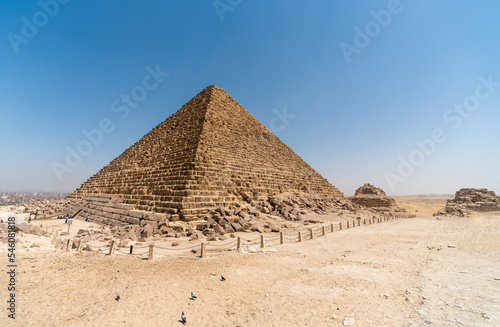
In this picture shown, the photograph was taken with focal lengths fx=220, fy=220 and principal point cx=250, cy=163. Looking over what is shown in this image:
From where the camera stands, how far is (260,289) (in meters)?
4.84

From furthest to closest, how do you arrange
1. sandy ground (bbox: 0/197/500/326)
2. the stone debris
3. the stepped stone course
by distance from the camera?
1. the stepped stone course
2. the stone debris
3. sandy ground (bbox: 0/197/500/326)

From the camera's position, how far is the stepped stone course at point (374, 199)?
37.9 meters

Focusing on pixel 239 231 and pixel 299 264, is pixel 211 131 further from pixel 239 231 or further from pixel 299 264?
pixel 299 264

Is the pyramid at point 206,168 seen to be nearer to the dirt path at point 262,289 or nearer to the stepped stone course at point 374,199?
the dirt path at point 262,289

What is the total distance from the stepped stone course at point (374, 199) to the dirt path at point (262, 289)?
111 ft

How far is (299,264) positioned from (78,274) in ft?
19.4

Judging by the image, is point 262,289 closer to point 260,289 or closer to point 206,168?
point 260,289

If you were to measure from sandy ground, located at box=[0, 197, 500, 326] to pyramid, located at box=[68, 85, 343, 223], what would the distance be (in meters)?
5.53

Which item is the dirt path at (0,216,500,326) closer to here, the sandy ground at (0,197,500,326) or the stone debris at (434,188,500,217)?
the sandy ground at (0,197,500,326)

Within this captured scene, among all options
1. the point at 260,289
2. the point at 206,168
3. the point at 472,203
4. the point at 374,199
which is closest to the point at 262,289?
the point at 260,289

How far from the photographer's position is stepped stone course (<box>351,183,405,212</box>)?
Answer: 3791cm

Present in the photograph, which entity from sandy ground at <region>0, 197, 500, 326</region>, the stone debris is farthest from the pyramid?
the stone debris

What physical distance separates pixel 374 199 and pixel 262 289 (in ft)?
134

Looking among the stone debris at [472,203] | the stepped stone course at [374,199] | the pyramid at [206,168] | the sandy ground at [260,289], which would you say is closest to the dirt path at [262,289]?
the sandy ground at [260,289]
